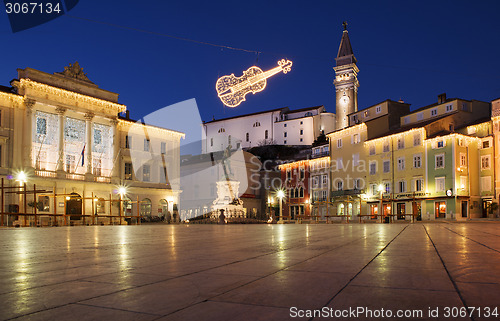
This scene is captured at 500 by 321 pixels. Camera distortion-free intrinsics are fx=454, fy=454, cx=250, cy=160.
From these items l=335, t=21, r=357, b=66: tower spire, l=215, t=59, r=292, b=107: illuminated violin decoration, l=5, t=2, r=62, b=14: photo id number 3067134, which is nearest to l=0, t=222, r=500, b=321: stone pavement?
l=5, t=2, r=62, b=14: photo id number 3067134

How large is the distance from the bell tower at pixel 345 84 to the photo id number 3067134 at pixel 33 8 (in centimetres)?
8775

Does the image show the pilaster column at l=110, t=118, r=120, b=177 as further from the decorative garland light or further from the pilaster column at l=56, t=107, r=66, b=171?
the decorative garland light

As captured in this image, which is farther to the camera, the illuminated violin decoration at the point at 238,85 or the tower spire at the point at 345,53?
the tower spire at the point at 345,53

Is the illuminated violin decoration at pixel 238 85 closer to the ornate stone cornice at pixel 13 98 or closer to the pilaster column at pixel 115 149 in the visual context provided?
the ornate stone cornice at pixel 13 98

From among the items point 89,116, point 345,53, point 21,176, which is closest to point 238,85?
point 21,176

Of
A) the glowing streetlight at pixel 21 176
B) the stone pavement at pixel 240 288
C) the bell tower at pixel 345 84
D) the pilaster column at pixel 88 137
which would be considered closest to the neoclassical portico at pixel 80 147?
the pilaster column at pixel 88 137

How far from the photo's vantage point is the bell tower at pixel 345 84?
332 ft

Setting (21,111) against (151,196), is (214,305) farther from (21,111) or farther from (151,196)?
(151,196)

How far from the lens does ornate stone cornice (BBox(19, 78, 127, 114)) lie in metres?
41.5

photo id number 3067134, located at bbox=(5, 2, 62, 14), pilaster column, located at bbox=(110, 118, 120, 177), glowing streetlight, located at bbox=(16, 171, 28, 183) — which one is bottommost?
glowing streetlight, located at bbox=(16, 171, 28, 183)

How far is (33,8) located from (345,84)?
3640 inches

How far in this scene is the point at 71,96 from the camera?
4562 cm

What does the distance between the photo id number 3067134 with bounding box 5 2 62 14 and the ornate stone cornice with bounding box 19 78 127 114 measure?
27.2 meters

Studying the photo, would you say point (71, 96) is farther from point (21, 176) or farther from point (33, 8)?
point (33, 8)
